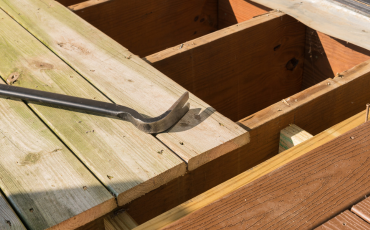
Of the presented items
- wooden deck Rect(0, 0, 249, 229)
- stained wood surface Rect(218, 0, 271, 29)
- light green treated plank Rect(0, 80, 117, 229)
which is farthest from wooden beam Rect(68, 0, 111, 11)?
light green treated plank Rect(0, 80, 117, 229)

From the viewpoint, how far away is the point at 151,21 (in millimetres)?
2965

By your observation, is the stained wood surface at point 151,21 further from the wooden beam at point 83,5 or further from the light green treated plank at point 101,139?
the light green treated plank at point 101,139

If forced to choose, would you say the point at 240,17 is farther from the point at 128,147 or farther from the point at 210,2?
the point at 128,147

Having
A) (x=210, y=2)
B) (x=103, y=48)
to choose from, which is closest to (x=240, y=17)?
(x=210, y=2)

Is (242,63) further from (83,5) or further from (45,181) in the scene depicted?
(45,181)

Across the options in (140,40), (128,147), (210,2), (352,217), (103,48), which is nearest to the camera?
(352,217)

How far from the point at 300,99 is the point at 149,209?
2.56 feet

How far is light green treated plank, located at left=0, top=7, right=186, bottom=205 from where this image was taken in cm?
122

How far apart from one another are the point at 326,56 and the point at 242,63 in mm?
600

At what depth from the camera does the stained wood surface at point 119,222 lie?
49.0 inches

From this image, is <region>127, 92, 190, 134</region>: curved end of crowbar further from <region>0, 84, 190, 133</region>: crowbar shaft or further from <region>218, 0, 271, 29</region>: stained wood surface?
<region>218, 0, 271, 29</region>: stained wood surface

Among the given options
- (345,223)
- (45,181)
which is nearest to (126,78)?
(45,181)

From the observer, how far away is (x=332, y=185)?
1.15 meters

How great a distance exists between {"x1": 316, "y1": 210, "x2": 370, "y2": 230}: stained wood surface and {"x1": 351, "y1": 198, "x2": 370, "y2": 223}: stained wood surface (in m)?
0.01
